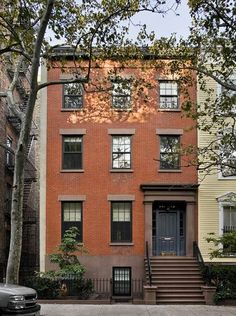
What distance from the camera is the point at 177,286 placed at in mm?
24844

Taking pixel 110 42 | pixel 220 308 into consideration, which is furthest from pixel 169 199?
pixel 110 42

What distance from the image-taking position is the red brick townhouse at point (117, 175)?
90.3 feet

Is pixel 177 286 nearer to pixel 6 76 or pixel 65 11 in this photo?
pixel 65 11

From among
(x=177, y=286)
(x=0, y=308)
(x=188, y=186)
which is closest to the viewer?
(x=0, y=308)

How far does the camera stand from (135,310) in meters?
20.9

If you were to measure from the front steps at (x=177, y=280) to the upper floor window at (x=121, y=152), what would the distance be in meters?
4.79

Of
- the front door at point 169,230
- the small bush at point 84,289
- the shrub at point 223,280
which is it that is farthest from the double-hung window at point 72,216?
the shrub at point 223,280

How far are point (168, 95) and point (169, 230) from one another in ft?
22.0

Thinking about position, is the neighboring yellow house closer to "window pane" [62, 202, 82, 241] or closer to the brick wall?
the brick wall

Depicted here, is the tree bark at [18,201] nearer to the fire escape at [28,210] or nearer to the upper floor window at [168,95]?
the upper floor window at [168,95]

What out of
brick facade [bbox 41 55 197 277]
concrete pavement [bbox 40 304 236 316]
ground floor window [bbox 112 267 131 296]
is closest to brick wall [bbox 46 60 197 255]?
brick facade [bbox 41 55 197 277]

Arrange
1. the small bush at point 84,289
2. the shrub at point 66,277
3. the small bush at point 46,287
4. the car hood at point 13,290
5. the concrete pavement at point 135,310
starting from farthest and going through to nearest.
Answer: the small bush at point 84,289
the shrub at point 66,277
the small bush at point 46,287
the concrete pavement at point 135,310
the car hood at point 13,290

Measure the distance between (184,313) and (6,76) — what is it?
19.0 meters

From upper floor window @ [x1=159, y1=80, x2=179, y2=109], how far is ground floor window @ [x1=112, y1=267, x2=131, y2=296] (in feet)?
27.1
